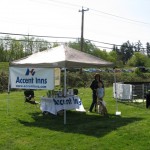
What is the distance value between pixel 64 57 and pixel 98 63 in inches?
67.2

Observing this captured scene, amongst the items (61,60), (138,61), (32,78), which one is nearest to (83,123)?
(61,60)

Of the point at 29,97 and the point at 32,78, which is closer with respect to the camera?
the point at 32,78

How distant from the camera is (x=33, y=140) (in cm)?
1029

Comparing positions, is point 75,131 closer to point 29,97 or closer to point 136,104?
point 29,97

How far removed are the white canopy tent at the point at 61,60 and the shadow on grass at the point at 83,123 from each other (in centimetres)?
201

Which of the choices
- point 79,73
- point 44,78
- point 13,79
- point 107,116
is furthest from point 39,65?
point 79,73

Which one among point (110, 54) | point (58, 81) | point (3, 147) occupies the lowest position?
point (3, 147)

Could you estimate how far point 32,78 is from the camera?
14234 millimetres

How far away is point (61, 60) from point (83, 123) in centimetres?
235

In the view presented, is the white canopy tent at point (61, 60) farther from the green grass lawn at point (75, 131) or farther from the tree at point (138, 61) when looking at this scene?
the tree at point (138, 61)

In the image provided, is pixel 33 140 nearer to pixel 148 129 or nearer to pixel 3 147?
pixel 3 147

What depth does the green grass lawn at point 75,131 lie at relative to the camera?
973 cm

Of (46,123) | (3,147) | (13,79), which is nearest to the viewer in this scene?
(3,147)

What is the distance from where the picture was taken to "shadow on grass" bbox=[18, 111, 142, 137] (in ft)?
37.9
